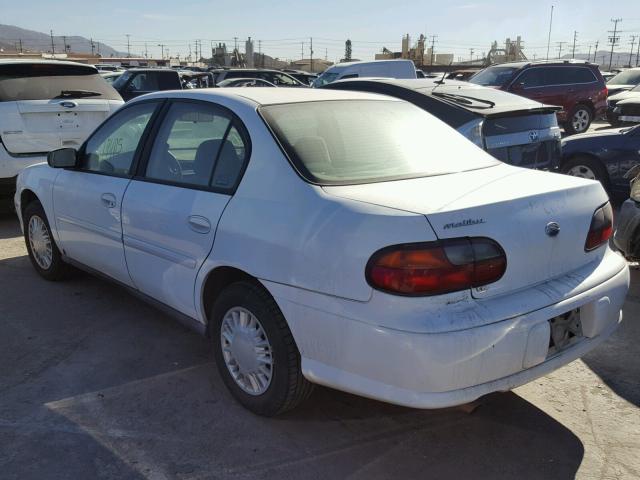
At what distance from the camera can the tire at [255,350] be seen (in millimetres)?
2887

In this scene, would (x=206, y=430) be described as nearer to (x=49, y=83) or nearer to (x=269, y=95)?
(x=269, y=95)

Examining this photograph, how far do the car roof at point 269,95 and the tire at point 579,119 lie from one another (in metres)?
12.8

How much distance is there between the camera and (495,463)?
9.23 ft

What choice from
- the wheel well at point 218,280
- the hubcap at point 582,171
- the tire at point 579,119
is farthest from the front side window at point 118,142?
the tire at point 579,119

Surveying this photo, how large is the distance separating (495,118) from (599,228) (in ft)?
10.5

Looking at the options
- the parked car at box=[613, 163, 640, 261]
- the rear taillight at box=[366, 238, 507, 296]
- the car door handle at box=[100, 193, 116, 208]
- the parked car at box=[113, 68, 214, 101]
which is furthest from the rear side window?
the rear taillight at box=[366, 238, 507, 296]

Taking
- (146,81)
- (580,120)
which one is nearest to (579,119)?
(580,120)

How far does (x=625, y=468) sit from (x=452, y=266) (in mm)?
1285

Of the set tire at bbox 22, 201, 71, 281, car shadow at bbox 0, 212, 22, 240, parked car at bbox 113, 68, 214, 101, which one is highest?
parked car at bbox 113, 68, 214, 101

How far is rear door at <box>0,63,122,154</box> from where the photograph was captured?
682 cm

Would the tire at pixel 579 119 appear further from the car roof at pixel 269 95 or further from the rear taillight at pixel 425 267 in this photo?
the rear taillight at pixel 425 267

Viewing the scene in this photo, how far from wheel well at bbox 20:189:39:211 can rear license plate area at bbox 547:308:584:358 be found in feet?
13.9

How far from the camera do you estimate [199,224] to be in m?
3.22

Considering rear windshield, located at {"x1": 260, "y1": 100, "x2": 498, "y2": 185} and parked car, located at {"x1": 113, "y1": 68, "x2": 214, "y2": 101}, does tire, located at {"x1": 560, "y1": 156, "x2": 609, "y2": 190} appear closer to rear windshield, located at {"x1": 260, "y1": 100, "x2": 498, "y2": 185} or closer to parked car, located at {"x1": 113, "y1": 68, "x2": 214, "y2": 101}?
rear windshield, located at {"x1": 260, "y1": 100, "x2": 498, "y2": 185}
